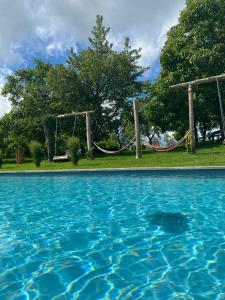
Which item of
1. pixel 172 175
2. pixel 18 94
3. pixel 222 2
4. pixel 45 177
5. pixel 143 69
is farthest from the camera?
pixel 18 94

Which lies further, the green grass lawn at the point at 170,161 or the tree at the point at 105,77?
the tree at the point at 105,77

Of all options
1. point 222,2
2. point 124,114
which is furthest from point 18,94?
point 222,2

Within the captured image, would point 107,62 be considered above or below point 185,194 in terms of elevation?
above

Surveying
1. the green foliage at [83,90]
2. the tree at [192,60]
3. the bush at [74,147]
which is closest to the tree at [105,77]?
the green foliage at [83,90]

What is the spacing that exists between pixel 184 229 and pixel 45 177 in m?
10.3

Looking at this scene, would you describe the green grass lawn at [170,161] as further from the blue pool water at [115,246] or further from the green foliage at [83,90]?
the green foliage at [83,90]

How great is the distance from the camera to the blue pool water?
3.21 metres

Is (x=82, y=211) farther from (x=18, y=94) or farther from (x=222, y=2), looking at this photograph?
(x=18, y=94)

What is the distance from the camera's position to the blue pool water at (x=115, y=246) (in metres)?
3.21

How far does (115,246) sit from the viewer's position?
4.46 metres

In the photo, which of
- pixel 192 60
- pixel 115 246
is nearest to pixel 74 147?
pixel 192 60

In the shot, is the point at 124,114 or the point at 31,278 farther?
the point at 124,114

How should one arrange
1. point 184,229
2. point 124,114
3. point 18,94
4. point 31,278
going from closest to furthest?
point 31,278, point 184,229, point 124,114, point 18,94

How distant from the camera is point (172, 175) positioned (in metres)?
11.8
